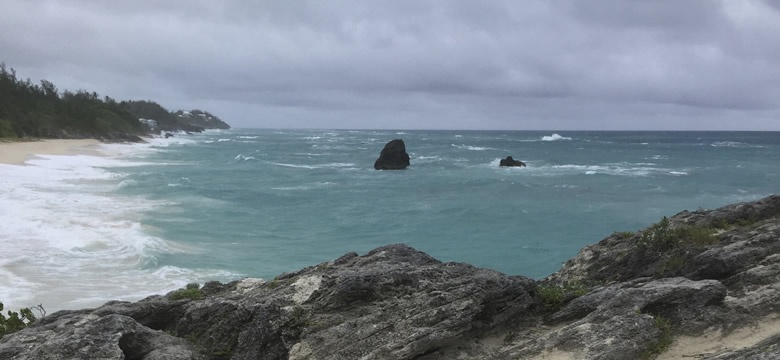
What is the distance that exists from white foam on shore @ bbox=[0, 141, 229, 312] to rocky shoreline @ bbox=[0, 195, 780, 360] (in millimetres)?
9112

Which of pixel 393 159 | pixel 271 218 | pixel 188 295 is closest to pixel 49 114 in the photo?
pixel 393 159

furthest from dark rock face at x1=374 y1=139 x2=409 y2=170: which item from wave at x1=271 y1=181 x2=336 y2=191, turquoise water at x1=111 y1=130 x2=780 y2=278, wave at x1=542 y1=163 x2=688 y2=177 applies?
wave at x1=271 y1=181 x2=336 y2=191

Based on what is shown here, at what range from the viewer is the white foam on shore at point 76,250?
16016 mm

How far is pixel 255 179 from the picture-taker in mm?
51844

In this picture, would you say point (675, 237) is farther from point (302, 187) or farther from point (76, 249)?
point (302, 187)

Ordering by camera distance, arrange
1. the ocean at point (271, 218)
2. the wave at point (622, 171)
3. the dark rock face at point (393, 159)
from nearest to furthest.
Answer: the ocean at point (271, 218) < the wave at point (622, 171) < the dark rock face at point (393, 159)

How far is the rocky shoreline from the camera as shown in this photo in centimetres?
661

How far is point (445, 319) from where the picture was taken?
7.01 m

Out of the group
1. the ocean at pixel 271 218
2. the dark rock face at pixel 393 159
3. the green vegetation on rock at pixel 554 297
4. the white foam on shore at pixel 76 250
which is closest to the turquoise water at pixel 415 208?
the ocean at pixel 271 218

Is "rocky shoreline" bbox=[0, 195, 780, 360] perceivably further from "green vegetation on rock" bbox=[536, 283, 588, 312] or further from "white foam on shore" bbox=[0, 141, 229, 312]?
"white foam on shore" bbox=[0, 141, 229, 312]

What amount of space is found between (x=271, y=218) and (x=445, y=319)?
2498cm

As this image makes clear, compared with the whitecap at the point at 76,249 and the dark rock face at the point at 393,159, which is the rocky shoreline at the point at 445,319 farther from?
the dark rock face at the point at 393,159

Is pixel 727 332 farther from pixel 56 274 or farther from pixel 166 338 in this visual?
pixel 56 274

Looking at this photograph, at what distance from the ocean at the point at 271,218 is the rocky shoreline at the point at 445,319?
942cm
